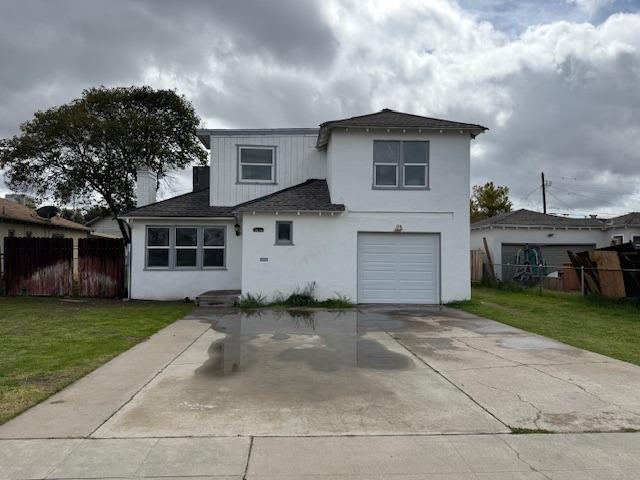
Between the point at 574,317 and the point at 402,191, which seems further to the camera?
the point at 402,191

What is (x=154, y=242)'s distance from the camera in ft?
55.8

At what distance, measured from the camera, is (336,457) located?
420 centimetres

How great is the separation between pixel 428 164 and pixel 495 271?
11.7 metres

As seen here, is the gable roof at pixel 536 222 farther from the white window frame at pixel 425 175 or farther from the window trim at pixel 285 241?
the window trim at pixel 285 241

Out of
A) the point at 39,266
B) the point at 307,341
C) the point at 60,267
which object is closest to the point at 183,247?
the point at 60,267

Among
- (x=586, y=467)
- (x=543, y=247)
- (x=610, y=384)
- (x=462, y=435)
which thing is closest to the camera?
(x=586, y=467)

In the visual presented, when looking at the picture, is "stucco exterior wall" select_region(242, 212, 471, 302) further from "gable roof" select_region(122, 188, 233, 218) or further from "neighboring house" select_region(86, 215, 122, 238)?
"neighboring house" select_region(86, 215, 122, 238)

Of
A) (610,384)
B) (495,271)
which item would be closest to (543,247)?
(495,271)

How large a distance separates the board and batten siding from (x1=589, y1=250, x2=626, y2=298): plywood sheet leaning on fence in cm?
976

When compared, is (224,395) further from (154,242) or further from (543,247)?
(543,247)

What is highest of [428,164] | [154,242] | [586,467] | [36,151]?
[36,151]

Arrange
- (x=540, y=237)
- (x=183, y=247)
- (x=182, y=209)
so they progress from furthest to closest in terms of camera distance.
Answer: (x=540, y=237) → (x=182, y=209) → (x=183, y=247)

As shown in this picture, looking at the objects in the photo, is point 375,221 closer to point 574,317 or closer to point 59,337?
point 574,317

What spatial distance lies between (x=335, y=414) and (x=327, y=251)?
1029 centimetres
